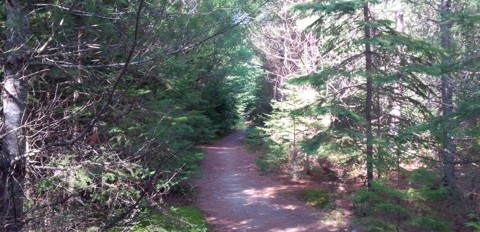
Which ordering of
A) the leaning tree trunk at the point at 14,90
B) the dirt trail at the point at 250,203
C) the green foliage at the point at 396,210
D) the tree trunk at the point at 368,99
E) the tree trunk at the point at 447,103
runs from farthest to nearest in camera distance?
1. the dirt trail at the point at 250,203
2. the tree trunk at the point at 368,99
3. the tree trunk at the point at 447,103
4. the green foliage at the point at 396,210
5. the leaning tree trunk at the point at 14,90

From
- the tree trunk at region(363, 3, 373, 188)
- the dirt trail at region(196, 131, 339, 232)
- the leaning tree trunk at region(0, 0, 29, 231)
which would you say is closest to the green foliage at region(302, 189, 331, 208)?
the dirt trail at region(196, 131, 339, 232)

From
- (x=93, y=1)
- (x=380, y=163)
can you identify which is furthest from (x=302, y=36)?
(x=93, y=1)

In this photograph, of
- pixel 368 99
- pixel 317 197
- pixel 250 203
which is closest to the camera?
pixel 368 99

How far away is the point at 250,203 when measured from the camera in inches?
472

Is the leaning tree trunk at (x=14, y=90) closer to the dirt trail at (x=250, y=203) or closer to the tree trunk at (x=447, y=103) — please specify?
the dirt trail at (x=250, y=203)

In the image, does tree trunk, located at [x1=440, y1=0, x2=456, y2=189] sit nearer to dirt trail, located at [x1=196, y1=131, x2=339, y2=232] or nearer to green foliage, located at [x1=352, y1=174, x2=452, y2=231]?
green foliage, located at [x1=352, y1=174, x2=452, y2=231]

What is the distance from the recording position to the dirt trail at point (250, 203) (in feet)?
33.1

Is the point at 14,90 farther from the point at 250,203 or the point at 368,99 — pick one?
the point at 250,203

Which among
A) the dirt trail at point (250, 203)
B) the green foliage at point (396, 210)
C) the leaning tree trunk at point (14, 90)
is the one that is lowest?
the dirt trail at point (250, 203)

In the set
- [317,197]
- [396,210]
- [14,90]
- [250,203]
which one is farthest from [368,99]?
[14,90]

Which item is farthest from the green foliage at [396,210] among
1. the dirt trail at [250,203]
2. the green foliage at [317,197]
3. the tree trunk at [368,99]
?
the green foliage at [317,197]

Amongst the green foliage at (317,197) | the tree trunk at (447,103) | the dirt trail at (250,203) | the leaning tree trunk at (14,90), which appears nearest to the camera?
the leaning tree trunk at (14,90)

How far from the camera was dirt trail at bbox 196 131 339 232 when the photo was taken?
10086mm

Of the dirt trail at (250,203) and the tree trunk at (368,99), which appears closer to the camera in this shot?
the tree trunk at (368,99)
